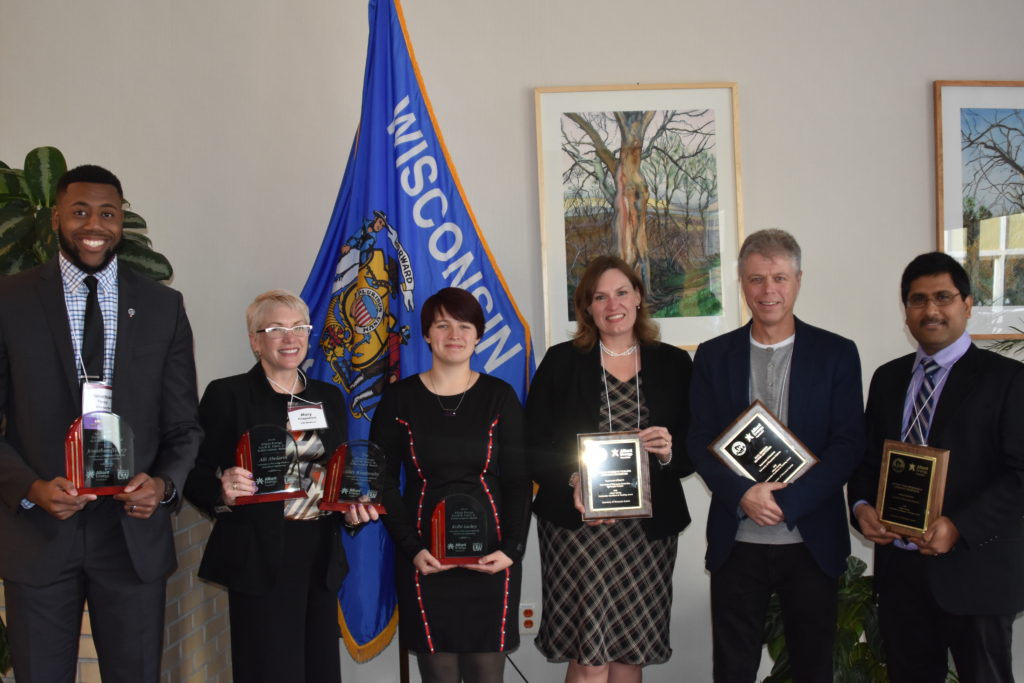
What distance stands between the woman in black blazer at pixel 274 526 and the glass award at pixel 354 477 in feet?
0.21

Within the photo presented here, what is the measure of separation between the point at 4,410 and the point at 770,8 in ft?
11.5

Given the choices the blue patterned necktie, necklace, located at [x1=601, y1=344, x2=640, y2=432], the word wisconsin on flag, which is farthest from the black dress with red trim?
the blue patterned necktie

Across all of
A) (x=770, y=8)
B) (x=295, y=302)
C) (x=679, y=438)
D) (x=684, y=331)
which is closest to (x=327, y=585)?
(x=295, y=302)

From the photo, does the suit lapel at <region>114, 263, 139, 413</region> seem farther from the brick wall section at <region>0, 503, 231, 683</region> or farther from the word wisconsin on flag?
the word wisconsin on flag

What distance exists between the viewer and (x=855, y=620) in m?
2.89

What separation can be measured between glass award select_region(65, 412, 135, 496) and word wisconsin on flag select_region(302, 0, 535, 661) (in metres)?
1.16

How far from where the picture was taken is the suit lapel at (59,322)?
209cm

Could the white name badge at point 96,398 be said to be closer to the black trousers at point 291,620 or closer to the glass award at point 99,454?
the glass award at point 99,454

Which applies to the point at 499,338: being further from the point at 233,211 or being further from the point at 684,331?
the point at 233,211

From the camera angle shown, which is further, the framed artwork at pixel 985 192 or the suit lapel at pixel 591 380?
the framed artwork at pixel 985 192

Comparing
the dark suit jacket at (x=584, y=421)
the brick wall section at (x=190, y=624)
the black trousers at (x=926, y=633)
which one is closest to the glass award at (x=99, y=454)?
the brick wall section at (x=190, y=624)

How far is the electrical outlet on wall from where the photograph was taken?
12.0 ft

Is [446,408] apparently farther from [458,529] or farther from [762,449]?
[762,449]

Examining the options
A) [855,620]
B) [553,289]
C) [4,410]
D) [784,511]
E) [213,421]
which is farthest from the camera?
[553,289]
